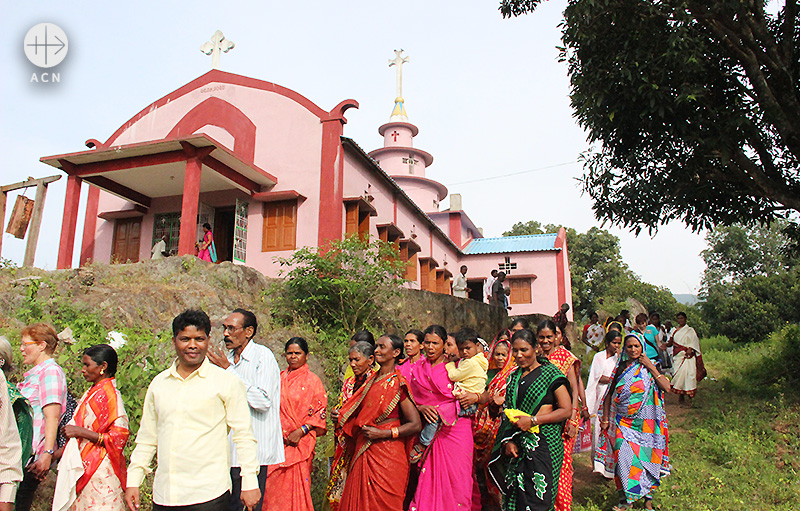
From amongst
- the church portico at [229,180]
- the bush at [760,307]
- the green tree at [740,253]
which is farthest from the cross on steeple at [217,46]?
the green tree at [740,253]

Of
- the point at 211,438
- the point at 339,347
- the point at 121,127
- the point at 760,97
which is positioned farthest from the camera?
the point at 121,127

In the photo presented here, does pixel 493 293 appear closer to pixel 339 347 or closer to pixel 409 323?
pixel 409 323

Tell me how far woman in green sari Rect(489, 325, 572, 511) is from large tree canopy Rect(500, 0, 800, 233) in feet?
17.7

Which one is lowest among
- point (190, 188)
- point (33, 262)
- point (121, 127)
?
point (33, 262)

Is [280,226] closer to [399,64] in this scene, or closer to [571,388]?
[571,388]

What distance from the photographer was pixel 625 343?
580 cm

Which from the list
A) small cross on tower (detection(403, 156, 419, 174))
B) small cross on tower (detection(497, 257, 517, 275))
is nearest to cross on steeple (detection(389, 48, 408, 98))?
small cross on tower (detection(403, 156, 419, 174))

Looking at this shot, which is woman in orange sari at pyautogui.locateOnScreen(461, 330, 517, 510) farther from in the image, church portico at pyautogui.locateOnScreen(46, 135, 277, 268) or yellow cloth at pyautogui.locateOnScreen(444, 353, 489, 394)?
church portico at pyautogui.locateOnScreen(46, 135, 277, 268)

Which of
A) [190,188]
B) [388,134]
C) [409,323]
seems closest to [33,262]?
[190,188]

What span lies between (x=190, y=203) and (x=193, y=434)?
30.0 feet

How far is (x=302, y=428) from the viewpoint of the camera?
469cm

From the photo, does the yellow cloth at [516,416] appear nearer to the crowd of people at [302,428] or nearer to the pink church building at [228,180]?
the crowd of people at [302,428]

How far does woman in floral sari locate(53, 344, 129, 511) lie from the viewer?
12.7ft

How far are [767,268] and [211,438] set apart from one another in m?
38.2
